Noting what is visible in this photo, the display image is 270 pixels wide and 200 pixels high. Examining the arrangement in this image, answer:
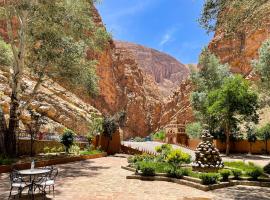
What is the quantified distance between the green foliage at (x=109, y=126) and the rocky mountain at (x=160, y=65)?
127 meters

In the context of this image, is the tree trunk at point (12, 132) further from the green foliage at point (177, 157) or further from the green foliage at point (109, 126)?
the green foliage at point (109, 126)

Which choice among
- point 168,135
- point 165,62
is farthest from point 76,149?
point 165,62

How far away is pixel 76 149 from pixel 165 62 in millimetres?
152938

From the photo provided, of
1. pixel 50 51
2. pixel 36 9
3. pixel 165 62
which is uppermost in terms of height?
pixel 165 62

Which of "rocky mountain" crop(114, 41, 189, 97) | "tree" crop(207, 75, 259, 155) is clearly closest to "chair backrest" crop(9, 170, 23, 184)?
"tree" crop(207, 75, 259, 155)

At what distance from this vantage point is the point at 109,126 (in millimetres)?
29844

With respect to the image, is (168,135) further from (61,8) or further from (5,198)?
(5,198)

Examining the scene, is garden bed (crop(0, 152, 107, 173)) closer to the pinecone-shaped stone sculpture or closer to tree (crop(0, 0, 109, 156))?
tree (crop(0, 0, 109, 156))

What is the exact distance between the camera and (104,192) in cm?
1136

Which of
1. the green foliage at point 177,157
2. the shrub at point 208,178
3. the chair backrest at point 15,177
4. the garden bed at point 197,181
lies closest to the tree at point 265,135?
the green foliage at point 177,157

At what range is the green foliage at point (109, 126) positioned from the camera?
29528 mm

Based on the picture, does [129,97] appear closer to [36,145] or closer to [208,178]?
[36,145]

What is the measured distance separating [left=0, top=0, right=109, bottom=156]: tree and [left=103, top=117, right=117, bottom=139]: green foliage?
7.66m

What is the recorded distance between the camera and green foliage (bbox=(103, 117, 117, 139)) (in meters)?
29.5
